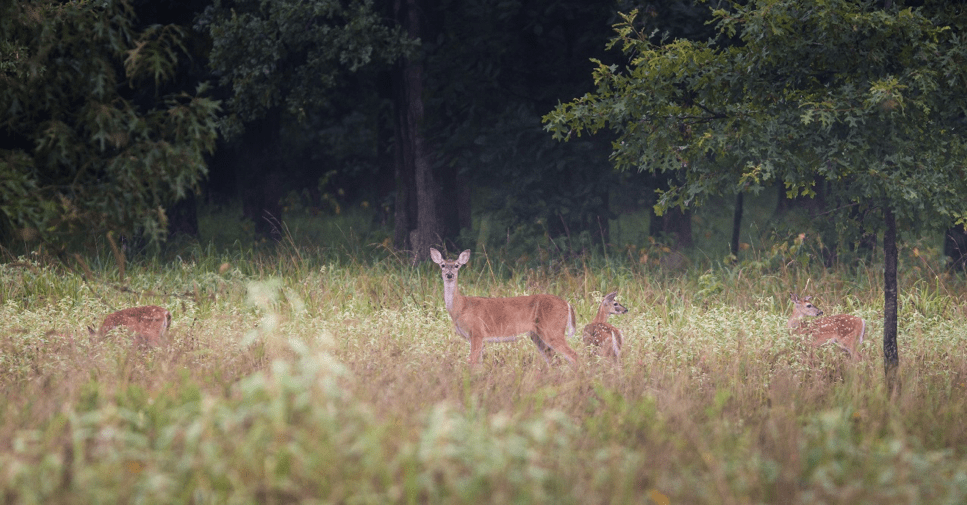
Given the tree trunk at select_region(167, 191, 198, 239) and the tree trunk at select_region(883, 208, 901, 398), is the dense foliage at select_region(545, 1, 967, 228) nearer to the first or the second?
the tree trunk at select_region(883, 208, 901, 398)

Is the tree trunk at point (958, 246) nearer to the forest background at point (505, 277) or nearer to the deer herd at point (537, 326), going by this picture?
the forest background at point (505, 277)

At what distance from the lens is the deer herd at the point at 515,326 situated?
808cm

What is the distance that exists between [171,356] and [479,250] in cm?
914

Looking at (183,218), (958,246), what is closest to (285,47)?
(183,218)

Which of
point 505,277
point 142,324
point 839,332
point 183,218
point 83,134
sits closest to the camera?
point 142,324

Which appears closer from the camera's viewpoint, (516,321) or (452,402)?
(452,402)

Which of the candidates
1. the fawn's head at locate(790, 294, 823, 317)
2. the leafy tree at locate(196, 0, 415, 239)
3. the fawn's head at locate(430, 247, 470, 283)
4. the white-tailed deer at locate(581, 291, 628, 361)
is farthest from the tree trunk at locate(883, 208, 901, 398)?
the leafy tree at locate(196, 0, 415, 239)

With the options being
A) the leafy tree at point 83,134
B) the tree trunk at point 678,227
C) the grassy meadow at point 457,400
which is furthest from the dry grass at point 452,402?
the tree trunk at point 678,227

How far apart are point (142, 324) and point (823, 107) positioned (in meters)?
6.19

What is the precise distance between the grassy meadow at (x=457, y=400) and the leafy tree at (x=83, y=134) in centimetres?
88

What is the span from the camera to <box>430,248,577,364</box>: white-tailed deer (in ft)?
26.4

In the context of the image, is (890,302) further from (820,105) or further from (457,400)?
(457,400)

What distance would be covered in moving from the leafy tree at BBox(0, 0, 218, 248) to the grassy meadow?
2.90 ft

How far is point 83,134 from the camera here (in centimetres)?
1284
